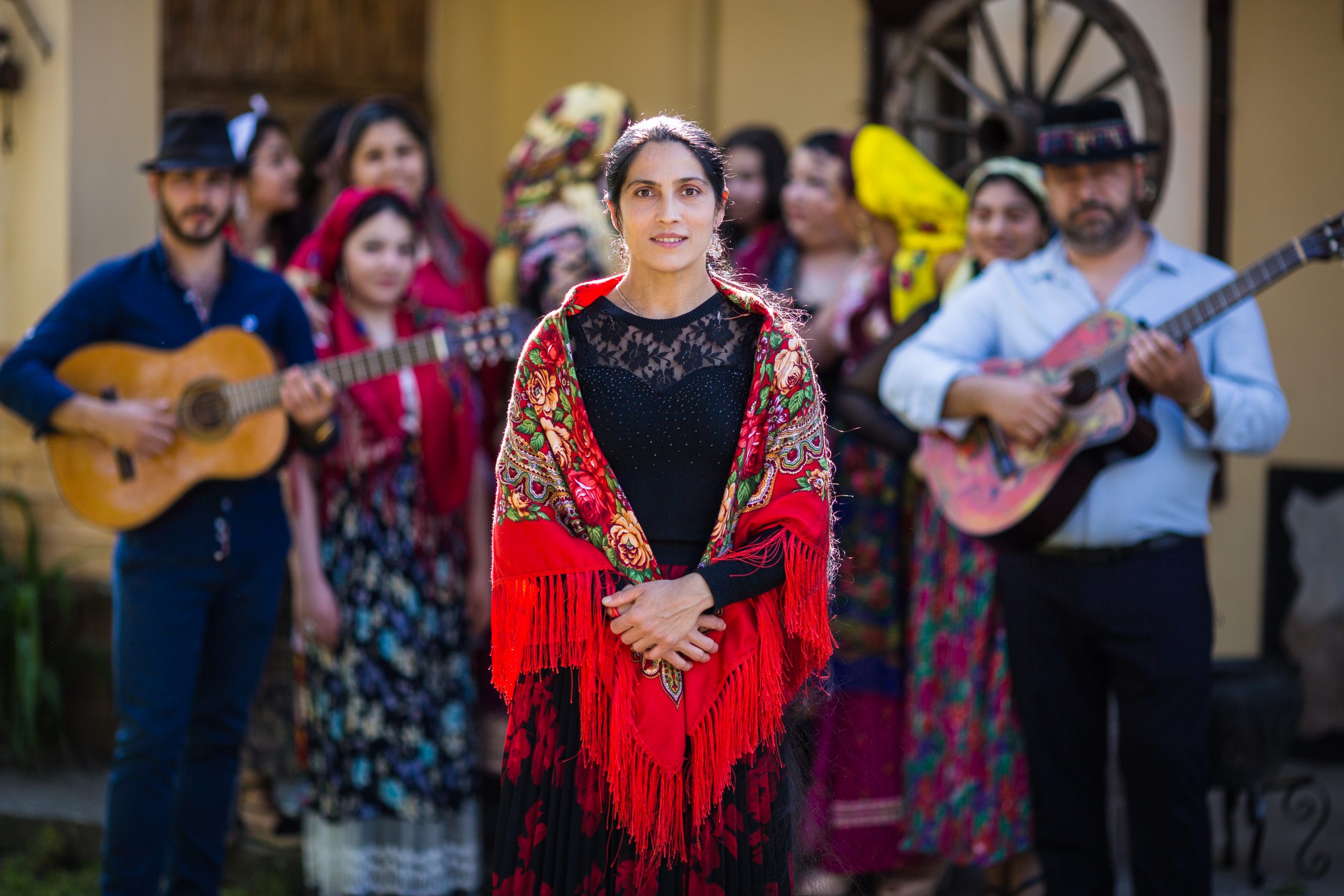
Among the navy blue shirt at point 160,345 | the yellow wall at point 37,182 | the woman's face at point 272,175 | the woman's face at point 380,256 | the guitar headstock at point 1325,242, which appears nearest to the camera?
the guitar headstock at point 1325,242

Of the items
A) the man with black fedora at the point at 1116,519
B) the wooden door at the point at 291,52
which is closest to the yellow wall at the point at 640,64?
the wooden door at the point at 291,52

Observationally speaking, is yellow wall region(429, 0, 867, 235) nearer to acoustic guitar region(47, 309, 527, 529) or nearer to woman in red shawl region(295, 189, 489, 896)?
woman in red shawl region(295, 189, 489, 896)

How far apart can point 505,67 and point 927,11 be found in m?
2.30

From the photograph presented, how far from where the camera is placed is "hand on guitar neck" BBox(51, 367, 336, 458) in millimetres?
4078

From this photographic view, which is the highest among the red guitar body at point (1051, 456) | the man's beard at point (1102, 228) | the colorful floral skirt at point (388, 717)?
the man's beard at point (1102, 228)

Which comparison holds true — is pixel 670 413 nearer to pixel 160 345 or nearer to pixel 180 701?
pixel 180 701

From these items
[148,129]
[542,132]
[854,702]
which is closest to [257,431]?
[542,132]

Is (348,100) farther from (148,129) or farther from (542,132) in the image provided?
(542,132)

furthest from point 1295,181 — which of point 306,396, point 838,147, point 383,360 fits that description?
point 306,396

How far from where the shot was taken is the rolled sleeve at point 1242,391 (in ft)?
12.2

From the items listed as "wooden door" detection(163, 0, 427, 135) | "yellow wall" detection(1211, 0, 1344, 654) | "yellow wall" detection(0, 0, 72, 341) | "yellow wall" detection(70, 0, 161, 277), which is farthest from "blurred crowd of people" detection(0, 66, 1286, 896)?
"yellow wall" detection(1211, 0, 1344, 654)

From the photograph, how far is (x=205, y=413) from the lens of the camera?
13.7ft

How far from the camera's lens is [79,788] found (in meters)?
5.42

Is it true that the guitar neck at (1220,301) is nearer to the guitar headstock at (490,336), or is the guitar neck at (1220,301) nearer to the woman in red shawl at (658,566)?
the woman in red shawl at (658,566)
